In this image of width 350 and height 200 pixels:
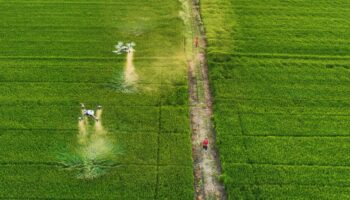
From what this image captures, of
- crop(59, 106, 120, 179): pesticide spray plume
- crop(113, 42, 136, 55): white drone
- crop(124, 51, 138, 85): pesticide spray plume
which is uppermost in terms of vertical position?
crop(113, 42, 136, 55): white drone

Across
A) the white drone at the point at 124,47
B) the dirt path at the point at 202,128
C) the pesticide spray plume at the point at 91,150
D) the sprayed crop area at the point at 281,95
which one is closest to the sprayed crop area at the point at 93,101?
the pesticide spray plume at the point at 91,150

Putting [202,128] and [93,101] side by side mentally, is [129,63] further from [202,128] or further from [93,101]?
[202,128]

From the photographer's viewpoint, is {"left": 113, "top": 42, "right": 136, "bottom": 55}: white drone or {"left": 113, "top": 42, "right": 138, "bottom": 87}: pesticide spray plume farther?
{"left": 113, "top": 42, "right": 136, "bottom": 55}: white drone

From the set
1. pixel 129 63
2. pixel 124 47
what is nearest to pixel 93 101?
pixel 129 63

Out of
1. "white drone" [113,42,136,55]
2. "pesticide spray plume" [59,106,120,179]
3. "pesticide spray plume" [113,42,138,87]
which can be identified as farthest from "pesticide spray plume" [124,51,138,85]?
"pesticide spray plume" [59,106,120,179]

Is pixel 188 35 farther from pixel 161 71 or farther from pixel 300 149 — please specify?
pixel 300 149

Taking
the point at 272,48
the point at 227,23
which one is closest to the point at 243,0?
the point at 227,23

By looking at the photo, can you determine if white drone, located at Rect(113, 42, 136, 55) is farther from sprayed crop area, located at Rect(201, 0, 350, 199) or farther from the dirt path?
sprayed crop area, located at Rect(201, 0, 350, 199)
